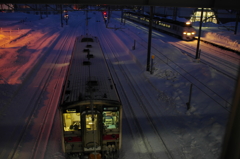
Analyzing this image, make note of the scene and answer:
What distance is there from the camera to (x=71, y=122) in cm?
784

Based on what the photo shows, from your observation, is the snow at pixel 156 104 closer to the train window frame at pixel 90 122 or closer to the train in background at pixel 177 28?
the train window frame at pixel 90 122

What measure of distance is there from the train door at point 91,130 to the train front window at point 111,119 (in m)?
0.22

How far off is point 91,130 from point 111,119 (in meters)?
0.80

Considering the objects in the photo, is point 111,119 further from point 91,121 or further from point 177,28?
point 177,28

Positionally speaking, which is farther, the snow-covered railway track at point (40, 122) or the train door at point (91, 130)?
the snow-covered railway track at point (40, 122)

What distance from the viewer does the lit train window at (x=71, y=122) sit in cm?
771

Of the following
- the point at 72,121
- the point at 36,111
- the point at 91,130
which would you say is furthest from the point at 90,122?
the point at 36,111

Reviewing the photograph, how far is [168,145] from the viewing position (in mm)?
9688

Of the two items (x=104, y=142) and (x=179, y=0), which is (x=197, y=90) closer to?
(x=179, y=0)

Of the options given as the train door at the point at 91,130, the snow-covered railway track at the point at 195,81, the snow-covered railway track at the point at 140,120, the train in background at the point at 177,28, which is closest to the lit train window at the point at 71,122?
the train door at the point at 91,130

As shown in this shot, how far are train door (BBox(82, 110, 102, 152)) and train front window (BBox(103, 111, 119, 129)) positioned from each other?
225 mm

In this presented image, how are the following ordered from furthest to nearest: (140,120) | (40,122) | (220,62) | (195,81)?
(220,62) < (195,81) < (140,120) < (40,122)

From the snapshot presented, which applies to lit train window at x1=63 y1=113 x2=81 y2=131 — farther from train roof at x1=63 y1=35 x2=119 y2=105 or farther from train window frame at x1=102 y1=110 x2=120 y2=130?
train window frame at x1=102 y1=110 x2=120 y2=130

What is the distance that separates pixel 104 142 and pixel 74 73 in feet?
12.1
